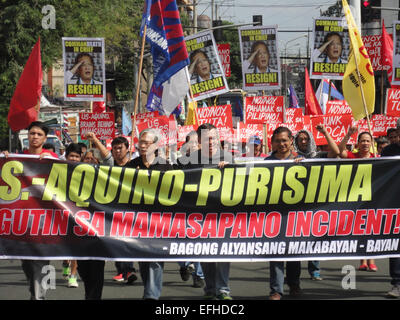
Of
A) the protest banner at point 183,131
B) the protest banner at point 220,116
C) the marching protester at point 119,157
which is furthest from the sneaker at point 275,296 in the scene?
the protest banner at point 220,116

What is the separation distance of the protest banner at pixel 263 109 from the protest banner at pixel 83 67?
418 centimetres

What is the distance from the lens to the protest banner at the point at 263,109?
1944cm

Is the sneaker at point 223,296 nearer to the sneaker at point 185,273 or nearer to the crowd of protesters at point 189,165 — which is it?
the crowd of protesters at point 189,165

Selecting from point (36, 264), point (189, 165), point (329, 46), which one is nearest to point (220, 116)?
point (329, 46)

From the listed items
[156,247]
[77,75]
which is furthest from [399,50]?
[156,247]

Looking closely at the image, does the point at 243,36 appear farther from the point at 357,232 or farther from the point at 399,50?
the point at 357,232

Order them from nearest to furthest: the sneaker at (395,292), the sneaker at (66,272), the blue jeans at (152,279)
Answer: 1. the blue jeans at (152,279)
2. the sneaker at (395,292)
3. the sneaker at (66,272)

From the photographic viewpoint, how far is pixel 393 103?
1720 centimetres

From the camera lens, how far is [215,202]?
793 centimetres

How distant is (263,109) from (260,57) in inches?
98.6

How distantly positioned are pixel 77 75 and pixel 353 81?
21.7 feet

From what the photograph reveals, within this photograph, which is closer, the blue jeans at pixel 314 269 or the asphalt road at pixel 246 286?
the asphalt road at pixel 246 286

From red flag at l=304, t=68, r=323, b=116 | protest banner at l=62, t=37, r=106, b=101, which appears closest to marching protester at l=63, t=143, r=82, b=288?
protest banner at l=62, t=37, r=106, b=101

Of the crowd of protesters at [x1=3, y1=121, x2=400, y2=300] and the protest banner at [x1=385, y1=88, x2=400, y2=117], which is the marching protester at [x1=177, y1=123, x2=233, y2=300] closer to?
the crowd of protesters at [x1=3, y1=121, x2=400, y2=300]
